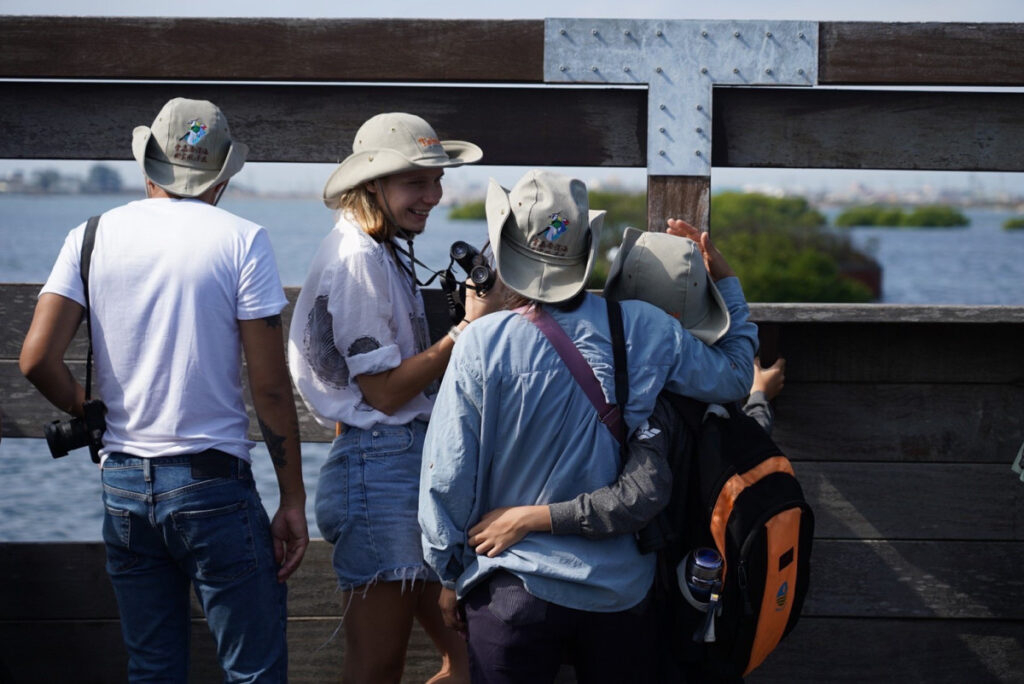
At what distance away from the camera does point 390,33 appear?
3318 millimetres

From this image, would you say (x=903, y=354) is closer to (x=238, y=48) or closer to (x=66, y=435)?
(x=238, y=48)

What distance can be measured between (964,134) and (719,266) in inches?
43.5

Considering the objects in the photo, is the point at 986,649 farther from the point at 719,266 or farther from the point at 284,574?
the point at 284,574

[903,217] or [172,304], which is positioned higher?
[172,304]

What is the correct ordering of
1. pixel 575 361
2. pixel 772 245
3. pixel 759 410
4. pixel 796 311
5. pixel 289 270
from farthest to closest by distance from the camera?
pixel 772 245 < pixel 289 270 < pixel 796 311 < pixel 759 410 < pixel 575 361

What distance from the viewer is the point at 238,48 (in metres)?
3.33

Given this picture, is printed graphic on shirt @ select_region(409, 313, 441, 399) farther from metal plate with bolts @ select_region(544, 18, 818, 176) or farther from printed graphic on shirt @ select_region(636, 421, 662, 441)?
metal plate with bolts @ select_region(544, 18, 818, 176)

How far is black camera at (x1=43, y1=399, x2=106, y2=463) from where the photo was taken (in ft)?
8.18

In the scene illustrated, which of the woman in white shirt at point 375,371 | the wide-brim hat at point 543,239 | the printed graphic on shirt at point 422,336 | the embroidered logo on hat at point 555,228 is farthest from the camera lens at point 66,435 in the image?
the embroidered logo on hat at point 555,228

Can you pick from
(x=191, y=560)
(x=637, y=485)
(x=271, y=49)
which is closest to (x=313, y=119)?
(x=271, y=49)

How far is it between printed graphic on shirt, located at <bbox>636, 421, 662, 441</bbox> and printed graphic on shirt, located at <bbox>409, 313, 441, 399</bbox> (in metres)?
0.57

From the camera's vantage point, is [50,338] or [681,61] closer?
[50,338]

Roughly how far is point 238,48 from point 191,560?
5.38ft

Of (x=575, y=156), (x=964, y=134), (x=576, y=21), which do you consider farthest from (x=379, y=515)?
(x=964, y=134)
